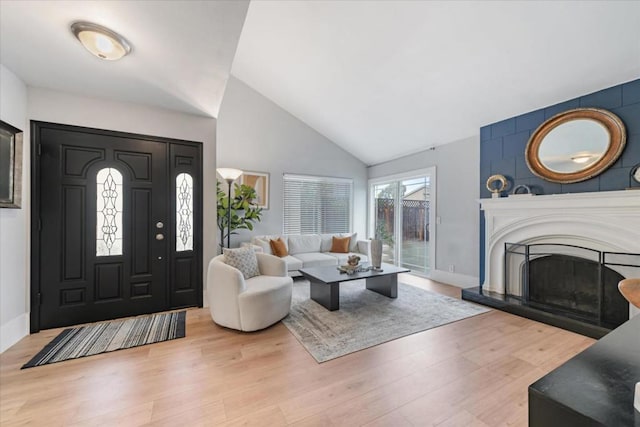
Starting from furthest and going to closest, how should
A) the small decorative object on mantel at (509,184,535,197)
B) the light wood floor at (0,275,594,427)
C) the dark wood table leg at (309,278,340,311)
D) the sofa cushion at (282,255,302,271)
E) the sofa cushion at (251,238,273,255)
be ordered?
the sofa cushion at (251,238,273,255) < the sofa cushion at (282,255,302,271) < the small decorative object on mantel at (509,184,535,197) < the dark wood table leg at (309,278,340,311) < the light wood floor at (0,275,594,427)

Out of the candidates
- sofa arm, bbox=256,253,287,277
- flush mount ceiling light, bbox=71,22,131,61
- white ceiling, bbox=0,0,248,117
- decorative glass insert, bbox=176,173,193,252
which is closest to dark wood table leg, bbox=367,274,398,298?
sofa arm, bbox=256,253,287,277

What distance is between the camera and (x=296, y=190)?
5.84 meters

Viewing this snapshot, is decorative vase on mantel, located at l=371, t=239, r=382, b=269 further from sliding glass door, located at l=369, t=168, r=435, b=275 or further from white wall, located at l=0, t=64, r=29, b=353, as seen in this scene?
white wall, located at l=0, t=64, r=29, b=353

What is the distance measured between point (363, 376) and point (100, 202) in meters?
3.24

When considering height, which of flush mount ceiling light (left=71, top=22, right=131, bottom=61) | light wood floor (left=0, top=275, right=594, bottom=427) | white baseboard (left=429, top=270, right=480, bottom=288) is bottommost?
light wood floor (left=0, top=275, right=594, bottom=427)

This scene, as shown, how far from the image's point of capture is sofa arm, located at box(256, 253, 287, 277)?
3.28 m

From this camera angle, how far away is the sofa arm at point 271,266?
10.8 ft

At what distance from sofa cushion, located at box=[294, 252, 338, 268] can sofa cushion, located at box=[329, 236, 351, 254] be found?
0.48 metres

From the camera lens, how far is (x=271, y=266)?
3309 mm

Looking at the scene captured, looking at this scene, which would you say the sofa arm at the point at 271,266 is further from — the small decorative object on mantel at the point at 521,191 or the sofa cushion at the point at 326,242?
the small decorative object on mantel at the point at 521,191

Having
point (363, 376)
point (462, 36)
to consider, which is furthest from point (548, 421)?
point (462, 36)

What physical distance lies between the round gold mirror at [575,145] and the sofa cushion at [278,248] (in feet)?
13.0

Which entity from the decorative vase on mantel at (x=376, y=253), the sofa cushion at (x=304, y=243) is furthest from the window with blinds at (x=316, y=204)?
the decorative vase on mantel at (x=376, y=253)

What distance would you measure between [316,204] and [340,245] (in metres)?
1.15
